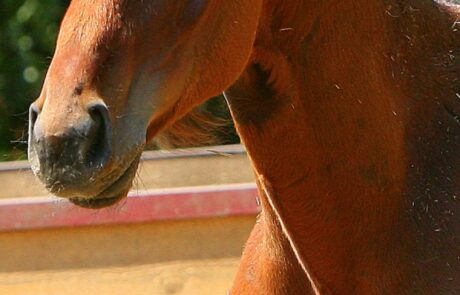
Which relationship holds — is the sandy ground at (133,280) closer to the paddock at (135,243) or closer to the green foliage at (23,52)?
the paddock at (135,243)

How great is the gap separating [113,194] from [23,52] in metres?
7.43

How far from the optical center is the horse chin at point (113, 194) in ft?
7.85

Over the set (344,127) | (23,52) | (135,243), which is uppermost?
(344,127)

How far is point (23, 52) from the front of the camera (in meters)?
9.65

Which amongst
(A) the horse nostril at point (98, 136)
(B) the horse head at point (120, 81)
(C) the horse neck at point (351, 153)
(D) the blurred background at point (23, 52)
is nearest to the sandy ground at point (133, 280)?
(C) the horse neck at point (351, 153)

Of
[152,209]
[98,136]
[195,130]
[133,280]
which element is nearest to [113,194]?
[98,136]

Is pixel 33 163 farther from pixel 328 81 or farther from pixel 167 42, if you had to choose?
pixel 328 81

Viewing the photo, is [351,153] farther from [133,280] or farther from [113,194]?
[133,280]

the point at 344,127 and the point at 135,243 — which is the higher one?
the point at 344,127

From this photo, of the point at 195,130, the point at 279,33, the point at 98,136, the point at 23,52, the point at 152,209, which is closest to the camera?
the point at 98,136

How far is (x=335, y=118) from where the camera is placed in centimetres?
284

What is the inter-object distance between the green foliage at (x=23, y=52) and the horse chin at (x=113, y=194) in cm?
709

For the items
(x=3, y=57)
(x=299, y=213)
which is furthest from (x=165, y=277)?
(x=3, y=57)

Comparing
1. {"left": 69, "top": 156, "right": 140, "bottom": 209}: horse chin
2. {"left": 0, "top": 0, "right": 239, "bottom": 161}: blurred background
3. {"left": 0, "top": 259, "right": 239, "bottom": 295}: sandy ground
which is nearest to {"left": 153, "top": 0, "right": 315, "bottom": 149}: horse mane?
{"left": 69, "top": 156, "right": 140, "bottom": 209}: horse chin
